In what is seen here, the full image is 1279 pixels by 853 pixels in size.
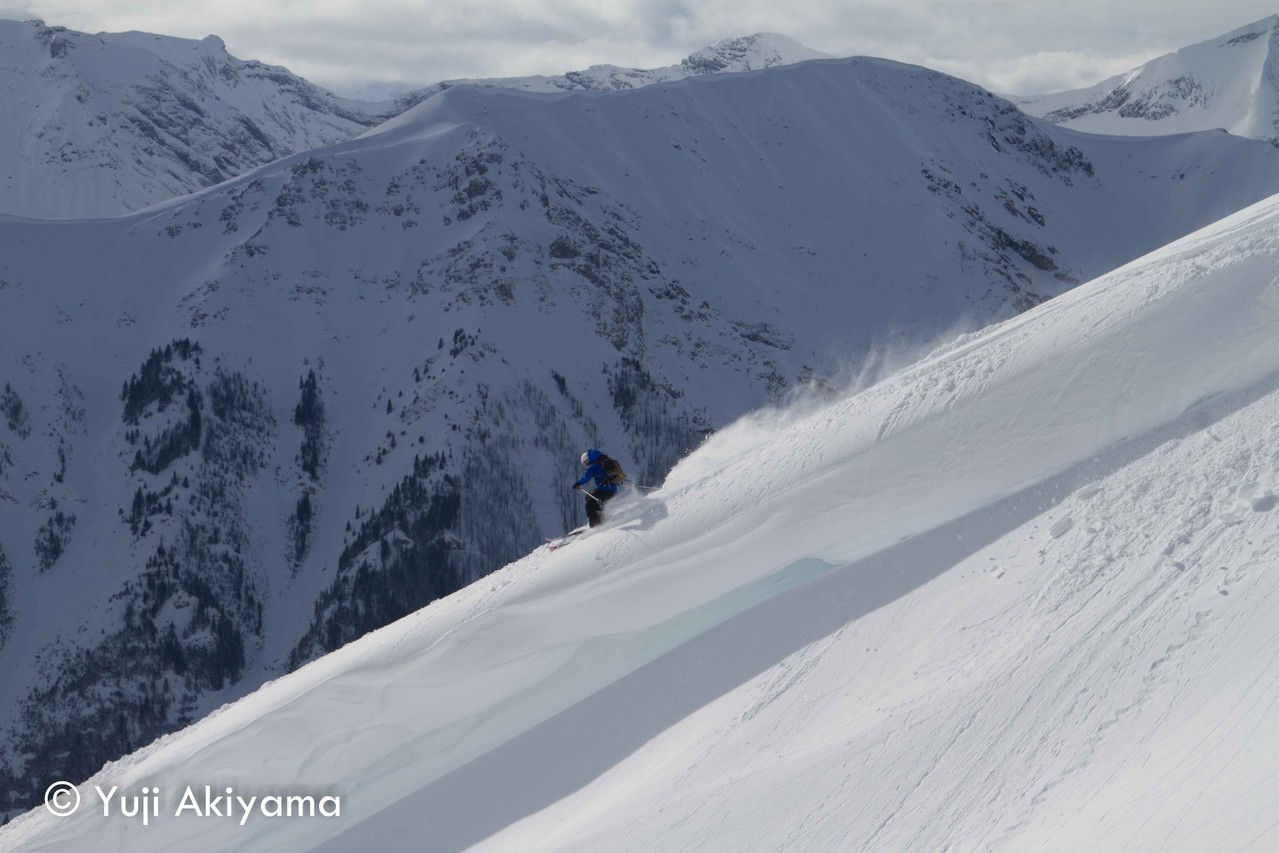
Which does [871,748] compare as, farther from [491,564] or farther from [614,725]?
[491,564]

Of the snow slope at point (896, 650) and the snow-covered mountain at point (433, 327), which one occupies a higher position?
the snow-covered mountain at point (433, 327)

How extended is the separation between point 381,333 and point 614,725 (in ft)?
373

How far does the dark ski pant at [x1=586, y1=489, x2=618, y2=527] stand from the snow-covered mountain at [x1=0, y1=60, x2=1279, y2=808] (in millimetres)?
78815

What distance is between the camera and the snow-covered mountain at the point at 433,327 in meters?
99.9

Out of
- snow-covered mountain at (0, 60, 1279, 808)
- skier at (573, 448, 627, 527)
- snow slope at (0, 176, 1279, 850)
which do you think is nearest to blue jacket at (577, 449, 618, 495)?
skier at (573, 448, 627, 527)

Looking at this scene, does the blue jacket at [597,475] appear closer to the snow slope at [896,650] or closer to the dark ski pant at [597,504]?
the dark ski pant at [597,504]

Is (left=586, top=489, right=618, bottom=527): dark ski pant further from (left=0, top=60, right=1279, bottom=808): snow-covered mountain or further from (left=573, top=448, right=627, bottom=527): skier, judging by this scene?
(left=0, top=60, right=1279, bottom=808): snow-covered mountain

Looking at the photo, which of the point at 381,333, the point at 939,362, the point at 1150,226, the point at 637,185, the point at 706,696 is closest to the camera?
the point at 706,696

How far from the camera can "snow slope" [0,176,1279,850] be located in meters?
10.7

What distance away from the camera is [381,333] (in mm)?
125062

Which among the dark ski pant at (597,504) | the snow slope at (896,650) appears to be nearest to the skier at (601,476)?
the dark ski pant at (597,504)

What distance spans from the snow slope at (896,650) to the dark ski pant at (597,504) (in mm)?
470

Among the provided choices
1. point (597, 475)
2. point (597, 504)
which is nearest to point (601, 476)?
point (597, 475)

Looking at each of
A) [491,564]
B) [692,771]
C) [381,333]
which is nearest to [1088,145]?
[381,333]
